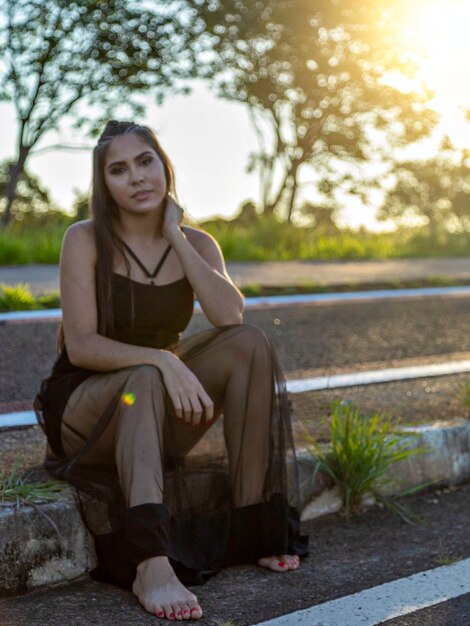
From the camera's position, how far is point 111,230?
175 inches

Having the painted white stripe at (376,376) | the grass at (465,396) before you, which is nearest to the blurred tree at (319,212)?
the painted white stripe at (376,376)

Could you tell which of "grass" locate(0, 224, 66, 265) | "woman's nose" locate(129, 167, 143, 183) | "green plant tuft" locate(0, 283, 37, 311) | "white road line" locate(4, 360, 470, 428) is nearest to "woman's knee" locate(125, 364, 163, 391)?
"woman's nose" locate(129, 167, 143, 183)

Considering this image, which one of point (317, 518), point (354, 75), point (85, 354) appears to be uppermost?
point (354, 75)

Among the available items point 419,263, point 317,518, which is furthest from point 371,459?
point 419,263

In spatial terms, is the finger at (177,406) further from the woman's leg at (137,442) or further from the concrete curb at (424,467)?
the concrete curb at (424,467)

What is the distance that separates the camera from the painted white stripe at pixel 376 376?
19.5ft

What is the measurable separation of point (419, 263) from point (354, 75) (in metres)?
9.91

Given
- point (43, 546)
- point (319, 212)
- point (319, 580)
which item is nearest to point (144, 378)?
point (43, 546)

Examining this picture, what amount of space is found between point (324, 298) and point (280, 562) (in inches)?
195

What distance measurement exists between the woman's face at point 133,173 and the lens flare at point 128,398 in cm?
86

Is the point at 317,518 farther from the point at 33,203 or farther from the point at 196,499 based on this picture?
the point at 33,203

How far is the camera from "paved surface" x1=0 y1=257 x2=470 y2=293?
30.6 ft

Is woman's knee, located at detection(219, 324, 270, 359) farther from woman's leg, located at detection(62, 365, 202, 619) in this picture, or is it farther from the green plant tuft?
the green plant tuft

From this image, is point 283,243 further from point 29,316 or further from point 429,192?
point 429,192
